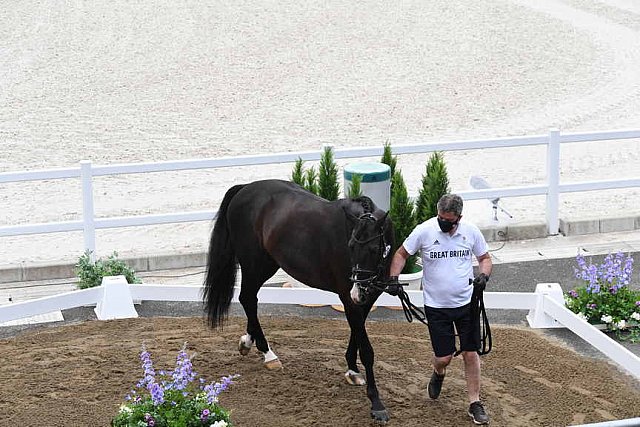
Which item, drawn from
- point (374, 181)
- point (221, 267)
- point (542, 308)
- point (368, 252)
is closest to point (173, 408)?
point (368, 252)

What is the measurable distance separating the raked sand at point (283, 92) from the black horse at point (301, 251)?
322 centimetres

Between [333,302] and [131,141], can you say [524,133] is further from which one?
[333,302]

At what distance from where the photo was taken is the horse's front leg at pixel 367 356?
786cm

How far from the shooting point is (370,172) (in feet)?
35.2

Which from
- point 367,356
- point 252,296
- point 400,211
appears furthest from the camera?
point 400,211

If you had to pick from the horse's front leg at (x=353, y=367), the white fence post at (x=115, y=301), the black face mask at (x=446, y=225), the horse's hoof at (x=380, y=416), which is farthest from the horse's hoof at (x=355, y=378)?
the white fence post at (x=115, y=301)

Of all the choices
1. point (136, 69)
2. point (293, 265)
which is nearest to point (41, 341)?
point (293, 265)

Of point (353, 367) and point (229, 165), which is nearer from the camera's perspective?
point (353, 367)

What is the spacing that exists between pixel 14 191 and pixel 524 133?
765 cm

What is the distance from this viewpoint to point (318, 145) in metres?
17.4

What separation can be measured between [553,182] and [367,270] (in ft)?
17.9

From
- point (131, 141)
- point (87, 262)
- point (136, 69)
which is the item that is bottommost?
point (87, 262)

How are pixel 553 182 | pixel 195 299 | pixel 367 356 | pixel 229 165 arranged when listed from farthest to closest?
pixel 553 182 → pixel 229 165 → pixel 195 299 → pixel 367 356

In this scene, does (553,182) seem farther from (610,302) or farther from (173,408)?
(173,408)
